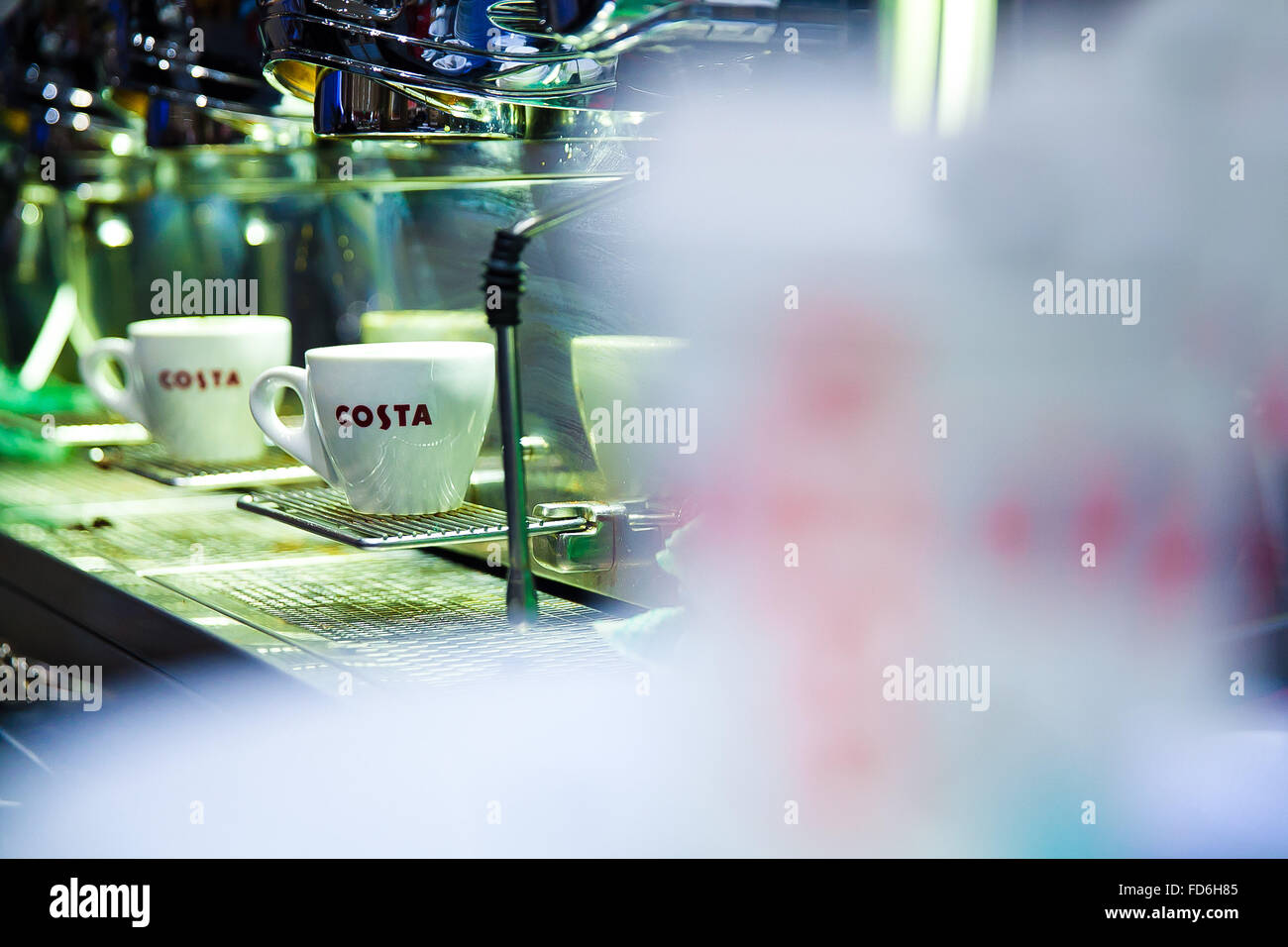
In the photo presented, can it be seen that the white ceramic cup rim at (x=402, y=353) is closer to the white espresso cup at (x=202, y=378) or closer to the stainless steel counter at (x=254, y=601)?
the stainless steel counter at (x=254, y=601)

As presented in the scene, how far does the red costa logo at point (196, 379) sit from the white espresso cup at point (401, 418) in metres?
0.31

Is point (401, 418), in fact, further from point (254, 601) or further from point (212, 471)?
point (212, 471)

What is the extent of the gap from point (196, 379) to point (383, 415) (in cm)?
39

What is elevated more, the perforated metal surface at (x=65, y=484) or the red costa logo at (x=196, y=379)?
the red costa logo at (x=196, y=379)

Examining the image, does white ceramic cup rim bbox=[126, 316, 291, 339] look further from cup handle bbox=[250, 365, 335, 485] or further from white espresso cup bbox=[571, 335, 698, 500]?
white espresso cup bbox=[571, 335, 698, 500]

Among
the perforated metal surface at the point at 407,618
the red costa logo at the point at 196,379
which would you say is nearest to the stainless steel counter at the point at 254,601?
the perforated metal surface at the point at 407,618

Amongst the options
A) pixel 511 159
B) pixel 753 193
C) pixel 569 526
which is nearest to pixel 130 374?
pixel 511 159

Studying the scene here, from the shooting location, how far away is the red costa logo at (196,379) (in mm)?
1271

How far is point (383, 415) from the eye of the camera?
3.11 feet

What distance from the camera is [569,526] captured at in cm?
99

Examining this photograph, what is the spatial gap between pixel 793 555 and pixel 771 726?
4.2 inches

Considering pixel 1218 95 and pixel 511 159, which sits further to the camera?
pixel 511 159
